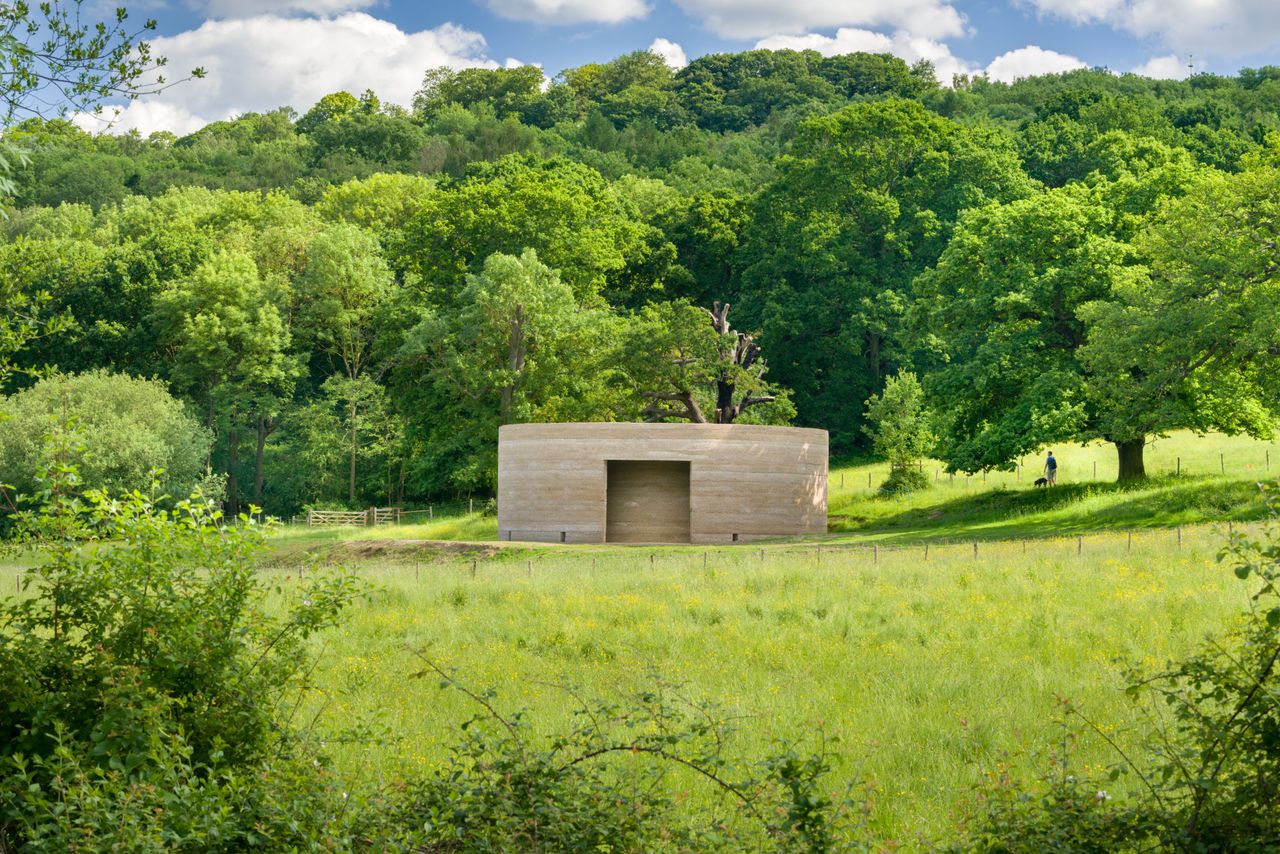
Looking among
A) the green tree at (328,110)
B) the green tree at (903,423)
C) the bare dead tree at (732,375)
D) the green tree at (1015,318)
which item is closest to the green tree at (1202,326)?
the green tree at (1015,318)

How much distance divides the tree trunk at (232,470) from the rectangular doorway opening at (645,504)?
80.5ft

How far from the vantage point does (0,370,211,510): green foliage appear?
1827 inches

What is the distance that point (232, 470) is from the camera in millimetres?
57875

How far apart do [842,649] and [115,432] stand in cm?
3792

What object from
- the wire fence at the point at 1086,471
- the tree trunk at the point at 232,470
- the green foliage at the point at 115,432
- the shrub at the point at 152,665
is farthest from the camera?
the tree trunk at the point at 232,470

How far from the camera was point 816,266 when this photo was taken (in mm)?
56594

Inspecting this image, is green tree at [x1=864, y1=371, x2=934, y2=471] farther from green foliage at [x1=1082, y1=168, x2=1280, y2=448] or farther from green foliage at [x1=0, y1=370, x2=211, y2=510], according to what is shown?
green foliage at [x1=0, y1=370, x2=211, y2=510]

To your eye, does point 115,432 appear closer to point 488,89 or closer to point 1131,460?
point 1131,460

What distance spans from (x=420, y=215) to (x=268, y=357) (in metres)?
9.04

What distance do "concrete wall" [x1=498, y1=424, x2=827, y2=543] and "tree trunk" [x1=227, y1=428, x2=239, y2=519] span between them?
75.7 feet

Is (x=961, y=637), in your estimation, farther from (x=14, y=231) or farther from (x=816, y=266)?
(x=14, y=231)

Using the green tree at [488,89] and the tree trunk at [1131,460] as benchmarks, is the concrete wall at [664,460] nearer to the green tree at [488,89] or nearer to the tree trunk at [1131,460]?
the tree trunk at [1131,460]

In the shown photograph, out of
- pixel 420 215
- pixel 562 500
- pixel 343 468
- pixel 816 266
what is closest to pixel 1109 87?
pixel 816 266

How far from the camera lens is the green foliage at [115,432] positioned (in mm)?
46406
